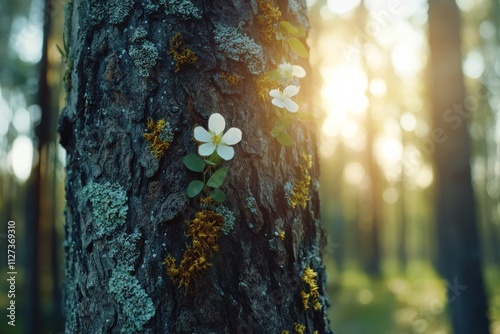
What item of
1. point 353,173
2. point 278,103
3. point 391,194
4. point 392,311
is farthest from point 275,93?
point 391,194

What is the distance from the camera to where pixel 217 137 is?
1210 mm

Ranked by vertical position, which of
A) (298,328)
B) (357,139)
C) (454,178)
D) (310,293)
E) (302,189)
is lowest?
(298,328)

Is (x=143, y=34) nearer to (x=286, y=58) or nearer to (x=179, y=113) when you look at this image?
(x=179, y=113)

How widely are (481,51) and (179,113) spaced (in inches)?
684

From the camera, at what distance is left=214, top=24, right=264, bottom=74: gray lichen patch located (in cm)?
133

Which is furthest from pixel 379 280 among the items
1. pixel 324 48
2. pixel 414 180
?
pixel 414 180

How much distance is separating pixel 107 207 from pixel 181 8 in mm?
680

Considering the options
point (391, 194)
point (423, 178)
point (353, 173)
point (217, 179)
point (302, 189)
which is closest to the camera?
point (217, 179)

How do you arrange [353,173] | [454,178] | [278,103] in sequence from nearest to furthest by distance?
1. [278,103]
2. [454,178]
3. [353,173]

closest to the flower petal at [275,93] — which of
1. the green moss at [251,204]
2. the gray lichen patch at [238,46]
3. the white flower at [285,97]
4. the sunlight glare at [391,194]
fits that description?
the white flower at [285,97]

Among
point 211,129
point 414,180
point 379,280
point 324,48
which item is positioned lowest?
point 211,129

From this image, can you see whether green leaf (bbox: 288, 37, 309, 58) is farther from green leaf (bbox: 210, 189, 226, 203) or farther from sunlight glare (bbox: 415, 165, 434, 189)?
sunlight glare (bbox: 415, 165, 434, 189)

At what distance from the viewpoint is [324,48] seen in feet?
47.8

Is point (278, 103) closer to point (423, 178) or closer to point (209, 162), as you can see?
point (209, 162)
